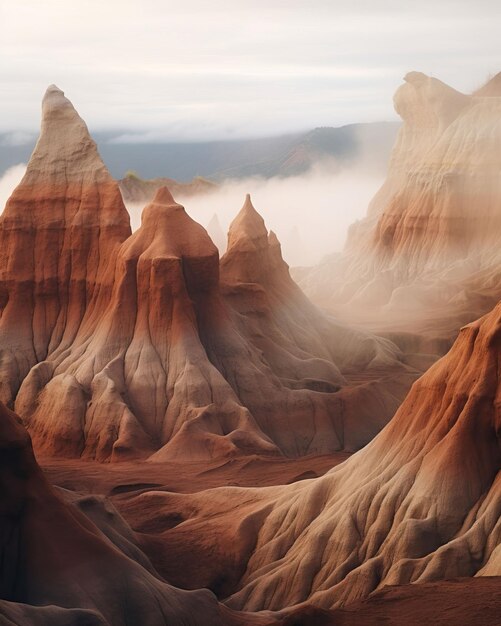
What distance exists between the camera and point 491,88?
101 meters

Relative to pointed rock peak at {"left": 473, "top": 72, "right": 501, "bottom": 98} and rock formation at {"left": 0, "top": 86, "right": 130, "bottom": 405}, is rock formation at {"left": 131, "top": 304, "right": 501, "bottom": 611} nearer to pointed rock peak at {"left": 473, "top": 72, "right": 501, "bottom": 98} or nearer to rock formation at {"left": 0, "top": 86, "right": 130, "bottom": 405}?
rock formation at {"left": 0, "top": 86, "right": 130, "bottom": 405}

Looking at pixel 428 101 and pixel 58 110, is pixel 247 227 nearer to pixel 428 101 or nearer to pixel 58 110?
pixel 58 110

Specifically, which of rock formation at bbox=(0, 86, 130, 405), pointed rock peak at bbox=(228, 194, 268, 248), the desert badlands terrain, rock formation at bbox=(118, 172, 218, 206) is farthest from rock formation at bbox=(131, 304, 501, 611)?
rock formation at bbox=(118, 172, 218, 206)

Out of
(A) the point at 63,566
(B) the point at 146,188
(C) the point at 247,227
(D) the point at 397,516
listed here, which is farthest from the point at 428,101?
(A) the point at 63,566

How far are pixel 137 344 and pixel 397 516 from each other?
68.9 feet

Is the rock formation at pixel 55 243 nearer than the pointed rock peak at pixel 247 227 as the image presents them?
Yes

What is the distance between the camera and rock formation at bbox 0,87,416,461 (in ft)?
163

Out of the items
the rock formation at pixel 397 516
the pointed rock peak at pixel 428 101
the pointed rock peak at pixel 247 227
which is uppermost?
the pointed rock peak at pixel 428 101

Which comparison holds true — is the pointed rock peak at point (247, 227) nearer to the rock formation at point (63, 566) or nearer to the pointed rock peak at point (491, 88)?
the rock formation at point (63, 566)

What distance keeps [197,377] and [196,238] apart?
5.49 metres

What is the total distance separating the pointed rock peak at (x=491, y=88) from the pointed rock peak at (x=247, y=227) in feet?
134

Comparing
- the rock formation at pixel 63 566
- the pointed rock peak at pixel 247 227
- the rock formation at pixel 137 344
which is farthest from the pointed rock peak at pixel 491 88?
the rock formation at pixel 63 566

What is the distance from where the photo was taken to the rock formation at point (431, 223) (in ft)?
277

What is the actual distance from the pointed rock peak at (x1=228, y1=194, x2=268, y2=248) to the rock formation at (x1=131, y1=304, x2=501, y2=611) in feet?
90.4
